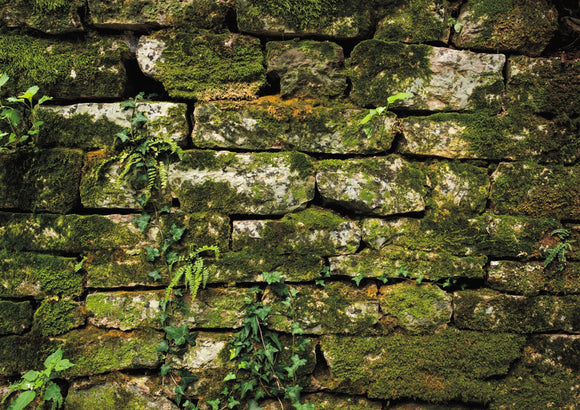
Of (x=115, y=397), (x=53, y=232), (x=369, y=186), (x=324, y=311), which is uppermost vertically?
(x=369, y=186)

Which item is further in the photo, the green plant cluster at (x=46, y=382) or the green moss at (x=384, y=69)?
the green moss at (x=384, y=69)

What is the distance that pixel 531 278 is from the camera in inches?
84.7

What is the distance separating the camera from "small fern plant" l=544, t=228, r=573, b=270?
2119 millimetres

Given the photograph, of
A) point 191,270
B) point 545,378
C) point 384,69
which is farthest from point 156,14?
point 545,378

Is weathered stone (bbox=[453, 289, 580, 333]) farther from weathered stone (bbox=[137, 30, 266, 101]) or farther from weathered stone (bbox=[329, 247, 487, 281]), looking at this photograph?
weathered stone (bbox=[137, 30, 266, 101])

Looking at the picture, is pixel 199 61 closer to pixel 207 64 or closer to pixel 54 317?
pixel 207 64

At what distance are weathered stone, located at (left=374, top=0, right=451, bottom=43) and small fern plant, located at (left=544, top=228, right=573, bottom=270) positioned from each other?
151cm

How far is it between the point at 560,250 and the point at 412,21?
5.73ft

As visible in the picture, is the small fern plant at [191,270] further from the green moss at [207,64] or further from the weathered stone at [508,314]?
the weathered stone at [508,314]

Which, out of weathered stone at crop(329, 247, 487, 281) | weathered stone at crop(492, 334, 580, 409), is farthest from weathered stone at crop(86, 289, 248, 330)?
weathered stone at crop(492, 334, 580, 409)

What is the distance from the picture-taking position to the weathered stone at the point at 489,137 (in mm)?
2168

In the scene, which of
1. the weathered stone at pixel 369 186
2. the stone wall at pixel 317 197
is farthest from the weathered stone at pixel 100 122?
the weathered stone at pixel 369 186

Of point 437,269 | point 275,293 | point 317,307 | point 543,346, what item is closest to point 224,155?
point 275,293

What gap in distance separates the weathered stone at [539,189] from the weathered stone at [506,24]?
806 mm
